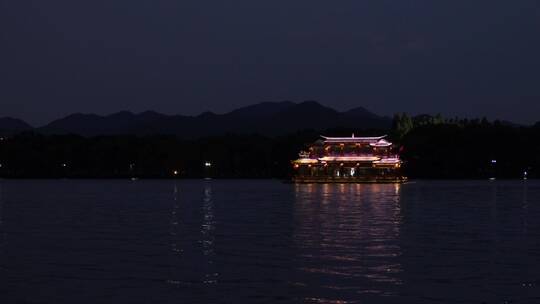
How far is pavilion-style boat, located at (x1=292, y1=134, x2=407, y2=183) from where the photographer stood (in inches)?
4751

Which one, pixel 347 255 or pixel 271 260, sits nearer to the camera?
pixel 271 260

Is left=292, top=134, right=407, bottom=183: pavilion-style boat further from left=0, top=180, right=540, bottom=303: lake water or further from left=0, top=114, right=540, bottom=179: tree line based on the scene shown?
left=0, top=180, right=540, bottom=303: lake water

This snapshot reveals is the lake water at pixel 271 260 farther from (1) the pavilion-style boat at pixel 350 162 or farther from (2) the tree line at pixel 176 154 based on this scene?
(2) the tree line at pixel 176 154

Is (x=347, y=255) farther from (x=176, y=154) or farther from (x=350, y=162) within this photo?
(x=176, y=154)

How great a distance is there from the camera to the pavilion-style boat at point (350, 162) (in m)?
121

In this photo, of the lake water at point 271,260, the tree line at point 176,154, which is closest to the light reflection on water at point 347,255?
the lake water at point 271,260

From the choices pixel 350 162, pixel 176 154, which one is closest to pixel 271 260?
pixel 350 162

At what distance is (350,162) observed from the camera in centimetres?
12169

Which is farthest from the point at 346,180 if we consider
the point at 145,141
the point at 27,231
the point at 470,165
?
the point at 27,231

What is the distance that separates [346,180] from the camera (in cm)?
12238

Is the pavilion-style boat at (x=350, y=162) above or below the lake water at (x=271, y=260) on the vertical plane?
above

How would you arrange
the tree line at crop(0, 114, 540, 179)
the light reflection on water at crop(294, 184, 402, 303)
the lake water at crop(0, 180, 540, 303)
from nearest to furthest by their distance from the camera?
the lake water at crop(0, 180, 540, 303) → the light reflection on water at crop(294, 184, 402, 303) → the tree line at crop(0, 114, 540, 179)

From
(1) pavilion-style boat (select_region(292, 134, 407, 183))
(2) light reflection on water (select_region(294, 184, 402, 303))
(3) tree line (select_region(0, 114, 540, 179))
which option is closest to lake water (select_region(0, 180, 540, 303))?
(2) light reflection on water (select_region(294, 184, 402, 303))

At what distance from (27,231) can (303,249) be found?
465 inches
